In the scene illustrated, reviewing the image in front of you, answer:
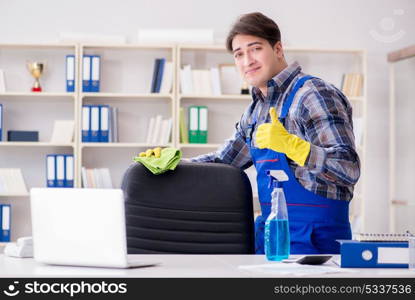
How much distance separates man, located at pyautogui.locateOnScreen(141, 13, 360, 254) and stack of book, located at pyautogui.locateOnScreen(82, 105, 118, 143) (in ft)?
9.27

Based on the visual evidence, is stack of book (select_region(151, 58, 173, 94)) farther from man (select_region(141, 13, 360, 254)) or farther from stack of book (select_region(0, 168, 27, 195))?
man (select_region(141, 13, 360, 254))

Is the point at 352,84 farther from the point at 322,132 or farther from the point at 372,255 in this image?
the point at 372,255

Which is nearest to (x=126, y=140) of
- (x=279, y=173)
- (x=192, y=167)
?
(x=192, y=167)

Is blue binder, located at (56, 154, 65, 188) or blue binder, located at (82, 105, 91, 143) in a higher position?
blue binder, located at (82, 105, 91, 143)

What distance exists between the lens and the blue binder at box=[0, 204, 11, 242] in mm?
5520

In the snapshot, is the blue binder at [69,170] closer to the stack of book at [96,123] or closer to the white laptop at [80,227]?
the stack of book at [96,123]

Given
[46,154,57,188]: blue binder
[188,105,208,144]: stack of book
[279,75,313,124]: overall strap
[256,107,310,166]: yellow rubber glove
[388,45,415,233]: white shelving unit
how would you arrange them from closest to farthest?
[256,107,310,166]: yellow rubber glove
[279,75,313,124]: overall strap
[46,154,57,188]: blue binder
[188,105,208,144]: stack of book
[388,45,415,233]: white shelving unit

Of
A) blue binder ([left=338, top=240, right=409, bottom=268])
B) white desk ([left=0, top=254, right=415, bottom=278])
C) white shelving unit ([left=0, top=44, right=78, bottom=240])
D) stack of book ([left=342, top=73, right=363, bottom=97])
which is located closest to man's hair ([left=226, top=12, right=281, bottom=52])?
white desk ([left=0, top=254, right=415, bottom=278])

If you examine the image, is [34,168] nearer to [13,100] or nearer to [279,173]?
[13,100]

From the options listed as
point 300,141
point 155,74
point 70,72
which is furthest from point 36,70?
point 300,141

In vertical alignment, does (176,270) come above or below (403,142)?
below

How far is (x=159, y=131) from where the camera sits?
5.62 metres

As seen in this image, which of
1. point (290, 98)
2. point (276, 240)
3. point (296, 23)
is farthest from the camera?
point (296, 23)

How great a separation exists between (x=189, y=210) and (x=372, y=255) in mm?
882
